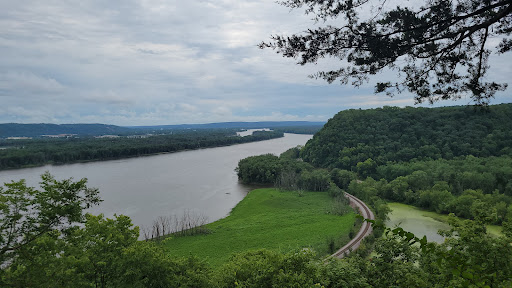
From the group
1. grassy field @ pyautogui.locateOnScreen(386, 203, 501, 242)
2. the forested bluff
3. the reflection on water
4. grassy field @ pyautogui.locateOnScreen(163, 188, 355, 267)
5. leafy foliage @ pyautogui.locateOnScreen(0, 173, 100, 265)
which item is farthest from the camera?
the reflection on water

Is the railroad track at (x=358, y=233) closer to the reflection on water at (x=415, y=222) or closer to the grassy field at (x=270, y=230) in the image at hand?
the grassy field at (x=270, y=230)

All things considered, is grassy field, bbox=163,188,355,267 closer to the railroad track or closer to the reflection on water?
the railroad track

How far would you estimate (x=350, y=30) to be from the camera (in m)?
4.82

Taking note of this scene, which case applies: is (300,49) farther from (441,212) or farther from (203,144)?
(203,144)

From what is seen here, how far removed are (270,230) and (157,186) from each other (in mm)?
22200

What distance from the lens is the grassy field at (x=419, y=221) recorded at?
23.4m

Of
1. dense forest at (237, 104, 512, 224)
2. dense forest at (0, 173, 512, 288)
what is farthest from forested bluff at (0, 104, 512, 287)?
dense forest at (237, 104, 512, 224)

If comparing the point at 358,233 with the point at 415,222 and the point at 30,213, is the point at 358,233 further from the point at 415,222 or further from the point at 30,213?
the point at 30,213

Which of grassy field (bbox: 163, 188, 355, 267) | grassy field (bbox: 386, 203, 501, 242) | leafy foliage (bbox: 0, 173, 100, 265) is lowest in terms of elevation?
grassy field (bbox: 386, 203, 501, 242)

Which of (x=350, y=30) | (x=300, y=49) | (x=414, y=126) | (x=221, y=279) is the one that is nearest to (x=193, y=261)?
(x=221, y=279)

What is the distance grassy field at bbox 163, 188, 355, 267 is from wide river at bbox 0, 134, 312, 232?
3500mm

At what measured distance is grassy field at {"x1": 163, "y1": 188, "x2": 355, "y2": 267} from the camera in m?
20.6

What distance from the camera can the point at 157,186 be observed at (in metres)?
40.4

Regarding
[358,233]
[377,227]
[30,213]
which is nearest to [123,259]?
[30,213]
